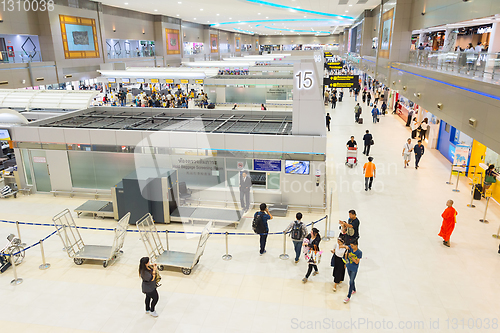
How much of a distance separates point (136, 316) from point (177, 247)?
2449 mm

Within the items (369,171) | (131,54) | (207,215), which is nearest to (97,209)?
(207,215)

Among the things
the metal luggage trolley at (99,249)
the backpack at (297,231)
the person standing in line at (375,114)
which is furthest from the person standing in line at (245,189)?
the person standing in line at (375,114)

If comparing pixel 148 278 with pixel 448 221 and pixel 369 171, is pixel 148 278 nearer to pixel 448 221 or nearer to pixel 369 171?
pixel 448 221

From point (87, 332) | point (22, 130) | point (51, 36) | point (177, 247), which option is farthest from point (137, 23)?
point (87, 332)

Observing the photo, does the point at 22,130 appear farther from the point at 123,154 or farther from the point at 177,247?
the point at 177,247

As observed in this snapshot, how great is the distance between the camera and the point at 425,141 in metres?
18.1

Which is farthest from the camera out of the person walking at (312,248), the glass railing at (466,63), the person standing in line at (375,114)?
the person standing in line at (375,114)

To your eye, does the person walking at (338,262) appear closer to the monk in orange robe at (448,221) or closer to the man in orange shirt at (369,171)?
the monk in orange robe at (448,221)

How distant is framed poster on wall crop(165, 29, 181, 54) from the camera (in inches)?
1668

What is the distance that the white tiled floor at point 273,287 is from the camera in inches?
229

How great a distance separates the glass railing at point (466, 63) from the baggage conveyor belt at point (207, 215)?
802 centimetres

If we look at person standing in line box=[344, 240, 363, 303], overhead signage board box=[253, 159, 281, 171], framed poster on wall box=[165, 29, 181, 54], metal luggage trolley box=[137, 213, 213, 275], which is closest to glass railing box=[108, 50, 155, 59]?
framed poster on wall box=[165, 29, 181, 54]

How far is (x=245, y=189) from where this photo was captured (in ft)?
31.7

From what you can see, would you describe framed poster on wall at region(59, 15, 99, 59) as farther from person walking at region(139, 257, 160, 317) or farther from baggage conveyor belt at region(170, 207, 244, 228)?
person walking at region(139, 257, 160, 317)
